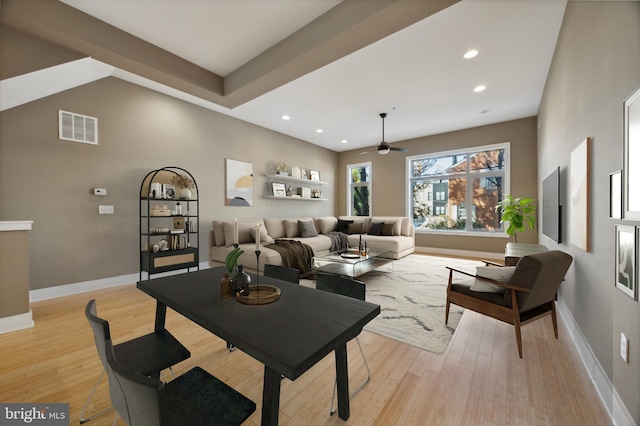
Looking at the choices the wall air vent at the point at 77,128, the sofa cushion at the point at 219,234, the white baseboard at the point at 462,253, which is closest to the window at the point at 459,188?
the white baseboard at the point at 462,253

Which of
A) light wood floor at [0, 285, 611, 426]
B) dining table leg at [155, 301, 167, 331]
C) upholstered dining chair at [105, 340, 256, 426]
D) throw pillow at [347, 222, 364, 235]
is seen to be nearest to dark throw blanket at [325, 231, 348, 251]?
throw pillow at [347, 222, 364, 235]

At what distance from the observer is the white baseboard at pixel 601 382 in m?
1.31

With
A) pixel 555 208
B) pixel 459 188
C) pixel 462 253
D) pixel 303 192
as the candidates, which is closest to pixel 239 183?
pixel 303 192

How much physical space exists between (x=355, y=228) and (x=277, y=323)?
217 inches

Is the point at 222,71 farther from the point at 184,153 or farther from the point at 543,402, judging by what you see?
the point at 543,402

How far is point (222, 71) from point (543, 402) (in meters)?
4.45

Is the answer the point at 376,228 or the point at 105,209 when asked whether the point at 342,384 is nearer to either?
the point at 105,209

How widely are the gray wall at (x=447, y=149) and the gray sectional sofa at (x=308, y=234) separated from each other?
3.31 feet

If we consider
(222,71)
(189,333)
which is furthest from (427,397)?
(222,71)

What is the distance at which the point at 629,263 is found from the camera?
1251 millimetres

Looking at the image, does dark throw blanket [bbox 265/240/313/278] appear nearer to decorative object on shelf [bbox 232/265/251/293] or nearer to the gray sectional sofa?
the gray sectional sofa

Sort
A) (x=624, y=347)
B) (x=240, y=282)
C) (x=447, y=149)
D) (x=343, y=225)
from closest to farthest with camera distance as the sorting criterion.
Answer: (x=624, y=347), (x=240, y=282), (x=447, y=149), (x=343, y=225)

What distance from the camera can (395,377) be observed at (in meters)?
1.75

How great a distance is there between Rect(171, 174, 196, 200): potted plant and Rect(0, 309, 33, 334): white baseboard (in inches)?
85.2
